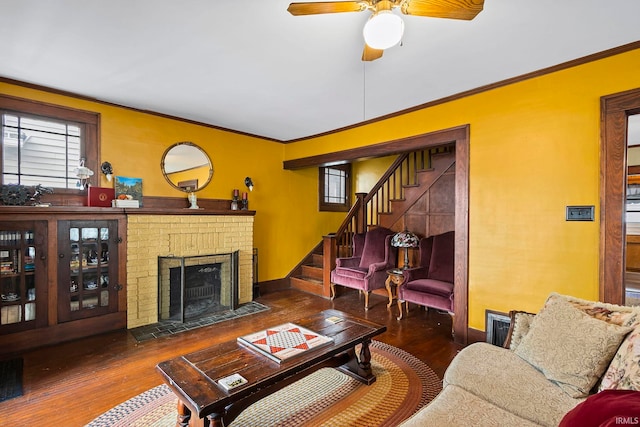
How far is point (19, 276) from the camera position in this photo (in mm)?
2934

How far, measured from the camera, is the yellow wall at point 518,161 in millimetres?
2490

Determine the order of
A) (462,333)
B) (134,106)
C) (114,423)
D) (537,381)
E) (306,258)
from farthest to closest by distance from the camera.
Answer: (306,258) < (134,106) < (462,333) < (114,423) < (537,381)

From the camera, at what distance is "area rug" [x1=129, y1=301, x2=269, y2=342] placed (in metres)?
Answer: 3.31

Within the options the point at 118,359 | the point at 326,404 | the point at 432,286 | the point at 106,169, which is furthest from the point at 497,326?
the point at 106,169

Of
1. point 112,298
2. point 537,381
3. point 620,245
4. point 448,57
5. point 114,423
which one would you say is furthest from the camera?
point 112,298

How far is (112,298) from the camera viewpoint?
342 centimetres

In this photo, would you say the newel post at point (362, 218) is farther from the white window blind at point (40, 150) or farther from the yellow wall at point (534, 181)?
the white window blind at point (40, 150)

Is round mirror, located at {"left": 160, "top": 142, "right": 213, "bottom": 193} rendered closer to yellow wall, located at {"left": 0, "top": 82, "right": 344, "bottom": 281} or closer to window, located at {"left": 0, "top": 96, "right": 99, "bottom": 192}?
yellow wall, located at {"left": 0, "top": 82, "right": 344, "bottom": 281}

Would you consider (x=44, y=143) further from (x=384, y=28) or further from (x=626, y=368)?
(x=626, y=368)

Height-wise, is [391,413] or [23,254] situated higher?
[23,254]

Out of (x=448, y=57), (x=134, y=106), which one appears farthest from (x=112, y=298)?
(x=448, y=57)

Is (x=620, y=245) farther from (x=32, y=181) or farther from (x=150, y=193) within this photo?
(x=32, y=181)

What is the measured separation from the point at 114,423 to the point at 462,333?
305cm

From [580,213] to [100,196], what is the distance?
4.73 metres
